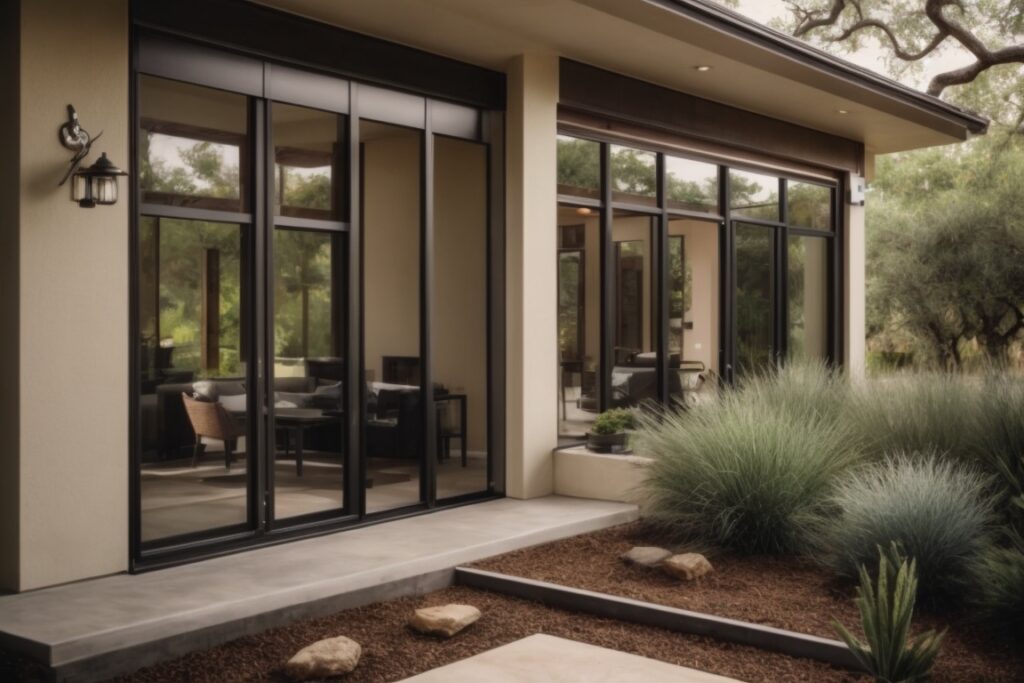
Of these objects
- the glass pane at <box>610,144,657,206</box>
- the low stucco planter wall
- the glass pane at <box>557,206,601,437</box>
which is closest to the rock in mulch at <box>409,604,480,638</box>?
the low stucco planter wall

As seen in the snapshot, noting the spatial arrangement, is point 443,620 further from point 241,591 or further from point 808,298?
point 808,298

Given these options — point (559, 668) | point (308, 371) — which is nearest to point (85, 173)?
point (308, 371)

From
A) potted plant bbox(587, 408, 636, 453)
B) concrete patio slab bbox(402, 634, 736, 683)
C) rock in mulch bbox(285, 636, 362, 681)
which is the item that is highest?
potted plant bbox(587, 408, 636, 453)

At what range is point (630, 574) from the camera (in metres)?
5.92

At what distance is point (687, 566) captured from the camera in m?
5.75

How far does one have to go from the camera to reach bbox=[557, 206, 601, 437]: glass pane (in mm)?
8617

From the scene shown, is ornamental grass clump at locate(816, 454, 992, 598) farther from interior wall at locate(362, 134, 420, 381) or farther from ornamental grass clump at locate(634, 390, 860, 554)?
interior wall at locate(362, 134, 420, 381)

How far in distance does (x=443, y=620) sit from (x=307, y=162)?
3175 millimetres

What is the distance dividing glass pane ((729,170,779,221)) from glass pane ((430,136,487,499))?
11.1 ft

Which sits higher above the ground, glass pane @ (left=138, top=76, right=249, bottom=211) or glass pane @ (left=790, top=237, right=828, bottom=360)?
glass pane @ (left=138, top=76, right=249, bottom=211)

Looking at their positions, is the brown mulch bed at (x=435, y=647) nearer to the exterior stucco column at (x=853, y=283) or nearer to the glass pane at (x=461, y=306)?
the glass pane at (x=461, y=306)

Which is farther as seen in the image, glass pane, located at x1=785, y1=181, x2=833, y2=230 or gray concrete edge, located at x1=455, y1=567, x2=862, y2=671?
glass pane, located at x1=785, y1=181, x2=833, y2=230

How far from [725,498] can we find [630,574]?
799 millimetres

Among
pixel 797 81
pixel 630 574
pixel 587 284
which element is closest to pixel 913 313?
pixel 797 81
